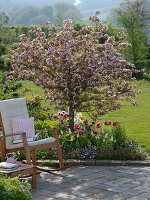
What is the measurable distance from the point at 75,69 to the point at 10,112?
150 cm

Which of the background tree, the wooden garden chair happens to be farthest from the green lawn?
the background tree

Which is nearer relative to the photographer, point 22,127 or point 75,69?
point 22,127

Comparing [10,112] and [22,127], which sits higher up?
[10,112]

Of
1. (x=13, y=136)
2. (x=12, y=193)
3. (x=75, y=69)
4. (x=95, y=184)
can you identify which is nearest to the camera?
(x=12, y=193)

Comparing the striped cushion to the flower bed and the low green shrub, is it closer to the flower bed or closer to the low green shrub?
the flower bed

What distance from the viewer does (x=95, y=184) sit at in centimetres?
554

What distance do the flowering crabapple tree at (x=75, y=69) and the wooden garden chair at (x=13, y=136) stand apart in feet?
3.47

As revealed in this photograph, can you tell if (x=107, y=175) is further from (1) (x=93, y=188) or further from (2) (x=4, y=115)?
(2) (x=4, y=115)

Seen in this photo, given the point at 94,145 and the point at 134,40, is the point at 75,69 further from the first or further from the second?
the point at 134,40

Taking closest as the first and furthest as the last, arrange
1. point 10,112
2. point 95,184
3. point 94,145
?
point 95,184, point 10,112, point 94,145

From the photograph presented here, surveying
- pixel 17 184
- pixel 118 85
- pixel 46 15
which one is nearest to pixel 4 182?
pixel 17 184

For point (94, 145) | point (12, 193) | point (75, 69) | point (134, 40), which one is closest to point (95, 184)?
point (94, 145)

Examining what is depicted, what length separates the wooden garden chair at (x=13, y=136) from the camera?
6066 mm

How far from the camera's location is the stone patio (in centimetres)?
506
